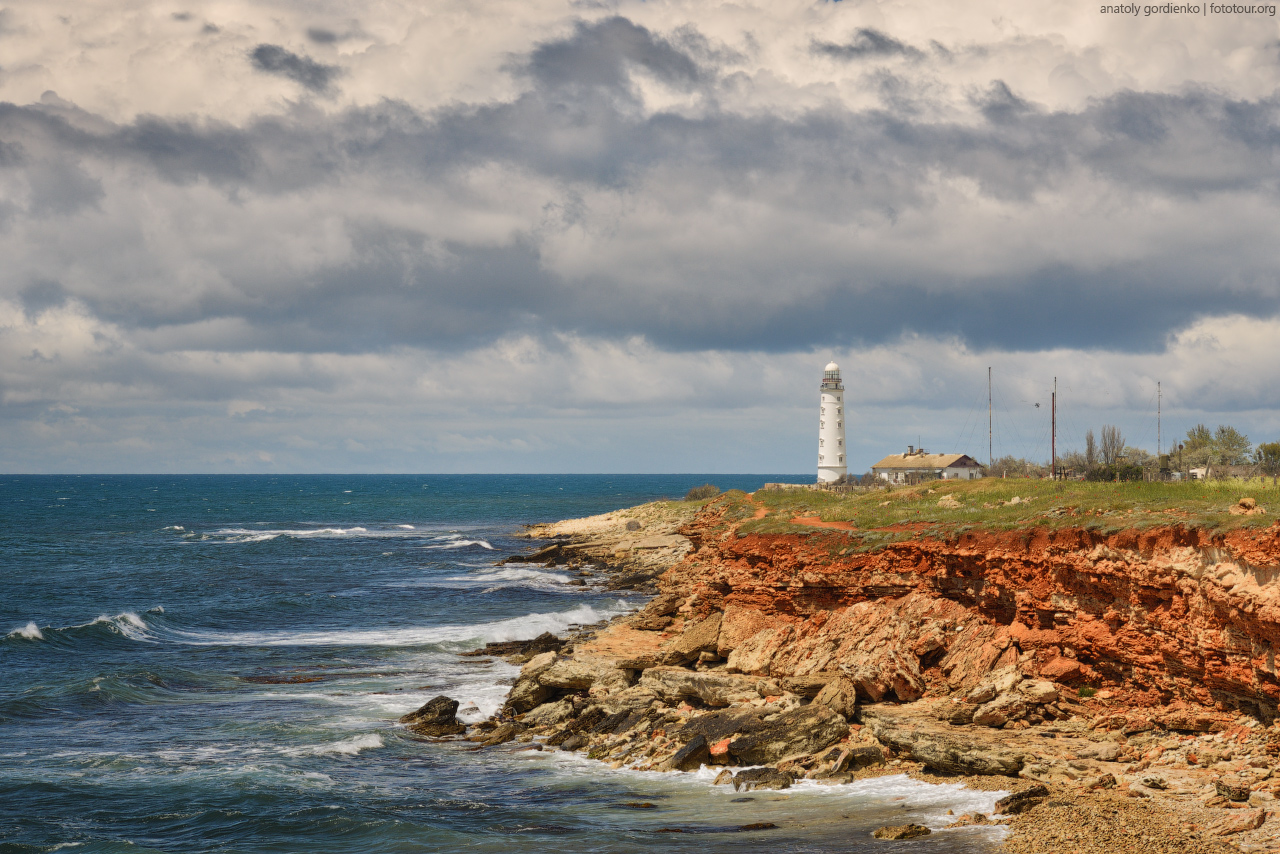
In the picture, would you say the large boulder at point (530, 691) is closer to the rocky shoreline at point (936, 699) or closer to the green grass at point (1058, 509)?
Answer: the rocky shoreline at point (936, 699)

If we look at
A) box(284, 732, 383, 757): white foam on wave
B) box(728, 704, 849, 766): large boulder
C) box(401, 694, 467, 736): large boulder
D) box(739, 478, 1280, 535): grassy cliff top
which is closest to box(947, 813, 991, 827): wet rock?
box(728, 704, 849, 766): large boulder

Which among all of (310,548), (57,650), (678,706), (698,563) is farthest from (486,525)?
(678,706)

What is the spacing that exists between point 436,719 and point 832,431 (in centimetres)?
6405

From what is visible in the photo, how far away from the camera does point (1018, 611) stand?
21.8 m

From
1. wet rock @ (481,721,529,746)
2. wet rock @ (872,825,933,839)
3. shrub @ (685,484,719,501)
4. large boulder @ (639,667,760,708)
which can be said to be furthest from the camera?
shrub @ (685,484,719,501)

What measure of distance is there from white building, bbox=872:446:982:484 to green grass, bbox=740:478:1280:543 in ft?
163

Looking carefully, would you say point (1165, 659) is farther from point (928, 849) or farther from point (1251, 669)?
point (928, 849)

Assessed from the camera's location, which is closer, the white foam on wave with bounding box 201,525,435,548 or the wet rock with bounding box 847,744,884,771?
the wet rock with bounding box 847,744,884,771

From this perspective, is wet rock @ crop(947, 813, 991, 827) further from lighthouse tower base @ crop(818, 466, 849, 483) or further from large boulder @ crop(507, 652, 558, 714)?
lighthouse tower base @ crop(818, 466, 849, 483)

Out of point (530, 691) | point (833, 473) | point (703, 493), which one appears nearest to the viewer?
point (530, 691)

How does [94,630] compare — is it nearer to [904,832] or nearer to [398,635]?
[398,635]

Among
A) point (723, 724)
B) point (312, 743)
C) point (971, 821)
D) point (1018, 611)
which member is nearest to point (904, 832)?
point (971, 821)

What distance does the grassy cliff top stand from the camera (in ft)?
62.5

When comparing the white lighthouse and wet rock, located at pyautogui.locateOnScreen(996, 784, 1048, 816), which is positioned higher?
the white lighthouse
